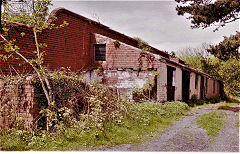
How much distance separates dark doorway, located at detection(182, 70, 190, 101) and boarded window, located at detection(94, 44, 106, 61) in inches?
282

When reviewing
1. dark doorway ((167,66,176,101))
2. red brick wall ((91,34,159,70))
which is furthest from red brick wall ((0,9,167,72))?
dark doorway ((167,66,176,101))

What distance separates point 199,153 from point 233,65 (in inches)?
711

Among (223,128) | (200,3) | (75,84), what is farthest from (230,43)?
(75,84)

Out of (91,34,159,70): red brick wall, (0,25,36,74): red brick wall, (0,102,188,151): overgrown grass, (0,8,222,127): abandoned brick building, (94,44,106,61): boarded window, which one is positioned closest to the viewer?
(0,102,188,151): overgrown grass

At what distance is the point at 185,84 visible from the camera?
65.0ft

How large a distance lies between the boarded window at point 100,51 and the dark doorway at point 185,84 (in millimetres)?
7170

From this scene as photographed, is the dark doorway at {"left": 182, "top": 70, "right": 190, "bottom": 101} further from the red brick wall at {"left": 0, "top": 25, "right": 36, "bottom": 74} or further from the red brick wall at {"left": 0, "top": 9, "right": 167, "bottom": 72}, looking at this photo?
the red brick wall at {"left": 0, "top": 25, "right": 36, "bottom": 74}

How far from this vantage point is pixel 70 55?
542 inches

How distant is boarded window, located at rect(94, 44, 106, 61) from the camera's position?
632 inches

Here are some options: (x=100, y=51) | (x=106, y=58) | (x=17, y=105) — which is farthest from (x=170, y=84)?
(x=17, y=105)

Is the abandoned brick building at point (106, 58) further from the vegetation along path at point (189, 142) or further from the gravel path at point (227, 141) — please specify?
the gravel path at point (227, 141)

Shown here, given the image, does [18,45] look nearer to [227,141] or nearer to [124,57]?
[124,57]

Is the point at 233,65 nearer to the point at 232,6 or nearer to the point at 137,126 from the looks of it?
the point at 232,6

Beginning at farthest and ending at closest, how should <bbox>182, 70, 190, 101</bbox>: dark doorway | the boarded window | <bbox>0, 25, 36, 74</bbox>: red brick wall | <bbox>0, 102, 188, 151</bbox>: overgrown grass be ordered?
<bbox>182, 70, 190, 101</bbox>: dark doorway
the boarded window
<bbox>0, 25, 36, 74</bbox>: red brick wall
<bbox>0, 102, 188, 151</bbox>: overgrown grass
